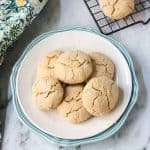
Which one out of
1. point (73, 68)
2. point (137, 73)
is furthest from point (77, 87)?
point (137, 73)

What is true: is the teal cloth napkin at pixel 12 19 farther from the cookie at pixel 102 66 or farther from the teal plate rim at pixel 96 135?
the cookie at pixel 102 66

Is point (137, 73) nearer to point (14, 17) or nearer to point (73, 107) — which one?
point (73, 107)

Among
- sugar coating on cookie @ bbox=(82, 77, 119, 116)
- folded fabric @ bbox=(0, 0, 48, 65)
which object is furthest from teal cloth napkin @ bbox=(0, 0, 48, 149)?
sugar coating on cookie @ bbox=(82, 77, 119, 116)

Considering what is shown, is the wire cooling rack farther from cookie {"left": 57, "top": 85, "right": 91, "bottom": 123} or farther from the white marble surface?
cookie {"left": 57, "top": 85, "right": 91, "bottom": 123}

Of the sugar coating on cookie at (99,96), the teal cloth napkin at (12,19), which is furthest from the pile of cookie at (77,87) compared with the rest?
the teal cloth napkin at (12,19)

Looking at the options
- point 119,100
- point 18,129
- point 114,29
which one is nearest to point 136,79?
point 119,100

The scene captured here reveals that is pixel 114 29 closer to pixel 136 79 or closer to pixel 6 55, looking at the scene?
pixel 136 79
